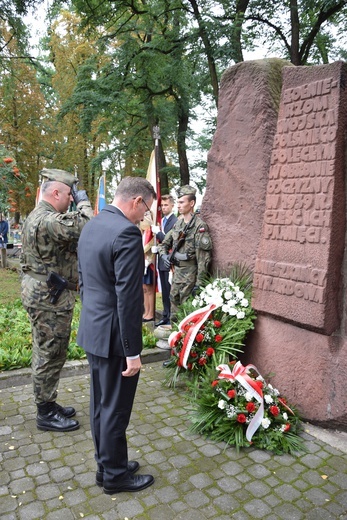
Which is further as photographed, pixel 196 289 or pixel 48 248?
pixel 196 289

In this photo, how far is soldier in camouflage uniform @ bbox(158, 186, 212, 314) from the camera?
4.68m

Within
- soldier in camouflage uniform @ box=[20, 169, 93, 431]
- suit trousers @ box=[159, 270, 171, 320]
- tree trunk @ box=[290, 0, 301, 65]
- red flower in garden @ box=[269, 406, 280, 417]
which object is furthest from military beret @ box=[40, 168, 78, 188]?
tree trunk @ box=[290, 0, 301, 65]

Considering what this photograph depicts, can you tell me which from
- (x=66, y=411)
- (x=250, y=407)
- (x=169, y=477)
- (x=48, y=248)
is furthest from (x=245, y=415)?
(x=48, y=248)

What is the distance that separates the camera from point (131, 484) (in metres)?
2.69

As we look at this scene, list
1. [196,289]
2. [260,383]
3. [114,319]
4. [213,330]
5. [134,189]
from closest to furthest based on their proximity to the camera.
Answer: [114,319], [134,189], [260,383], [213,330], [196,289]

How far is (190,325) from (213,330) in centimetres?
23

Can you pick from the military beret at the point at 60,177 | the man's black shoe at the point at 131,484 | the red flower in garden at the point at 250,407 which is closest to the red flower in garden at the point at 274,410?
the red flower in garden at the point at 250,407

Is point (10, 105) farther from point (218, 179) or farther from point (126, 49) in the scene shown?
point (218, 179)

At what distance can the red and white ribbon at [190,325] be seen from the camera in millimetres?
3914

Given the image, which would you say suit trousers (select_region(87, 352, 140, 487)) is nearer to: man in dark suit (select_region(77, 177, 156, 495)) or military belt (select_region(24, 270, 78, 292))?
man in dark suit (select_region(77, 177, 156, 495))

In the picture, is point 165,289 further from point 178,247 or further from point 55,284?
point 55,284

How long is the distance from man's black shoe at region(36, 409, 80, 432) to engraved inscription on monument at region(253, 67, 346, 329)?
1.88 meters

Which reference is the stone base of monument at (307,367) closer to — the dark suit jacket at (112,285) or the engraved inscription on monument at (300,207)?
the engraved inscription on monument at (300,207)

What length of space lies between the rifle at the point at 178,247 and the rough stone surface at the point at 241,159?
0.69ft
